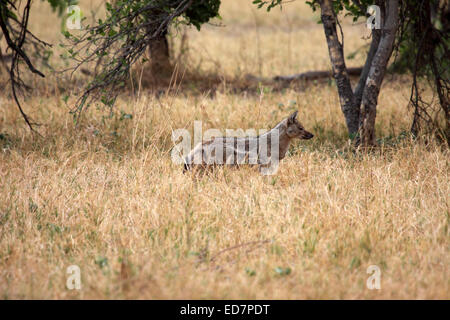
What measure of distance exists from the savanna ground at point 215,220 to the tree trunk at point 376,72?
1.55 ft

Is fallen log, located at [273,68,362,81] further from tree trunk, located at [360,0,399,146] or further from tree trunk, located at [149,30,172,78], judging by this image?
tree trunk, located at [360,0,399,146]

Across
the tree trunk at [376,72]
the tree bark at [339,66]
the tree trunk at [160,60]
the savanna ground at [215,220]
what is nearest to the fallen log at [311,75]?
the tree trunk at [160,60]

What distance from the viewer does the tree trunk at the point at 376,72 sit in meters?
6.86

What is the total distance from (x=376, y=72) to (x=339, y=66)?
57 centimetres

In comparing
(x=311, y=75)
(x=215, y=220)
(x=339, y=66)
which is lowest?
(x=215, y=220)

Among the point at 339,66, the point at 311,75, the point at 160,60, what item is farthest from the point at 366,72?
the point at 160,60

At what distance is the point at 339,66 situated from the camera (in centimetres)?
741

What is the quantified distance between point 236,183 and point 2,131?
15.1 feet

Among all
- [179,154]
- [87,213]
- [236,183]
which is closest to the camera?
[87,213]

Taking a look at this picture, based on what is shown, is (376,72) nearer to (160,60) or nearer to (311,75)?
(311,75)

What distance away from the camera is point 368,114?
719cm

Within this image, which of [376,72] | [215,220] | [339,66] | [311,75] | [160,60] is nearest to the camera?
[215,220]
